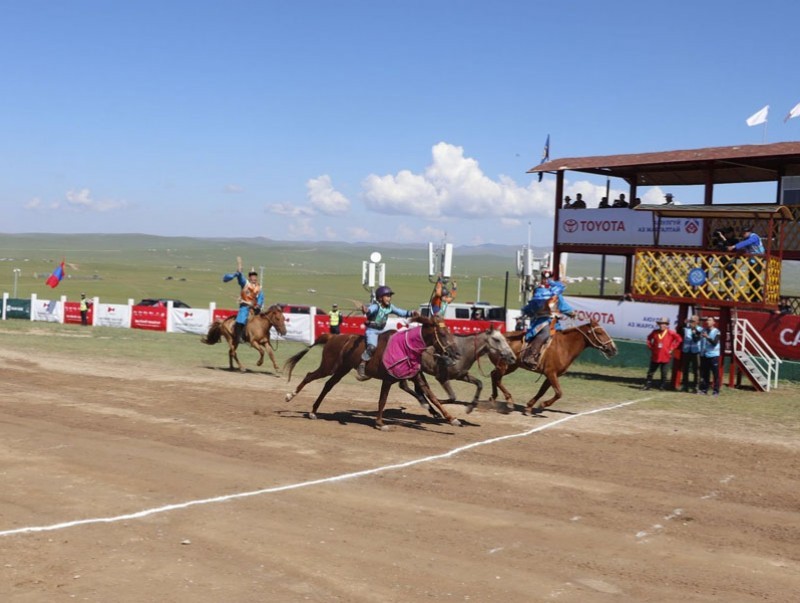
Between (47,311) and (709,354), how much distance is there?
3473 centimetres

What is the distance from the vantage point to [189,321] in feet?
130

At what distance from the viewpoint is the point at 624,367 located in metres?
27.1

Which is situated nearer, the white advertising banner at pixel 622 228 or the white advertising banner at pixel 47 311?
the white advertising banner at pixel 622 228

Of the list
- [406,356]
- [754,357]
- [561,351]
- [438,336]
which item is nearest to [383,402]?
[406,356]

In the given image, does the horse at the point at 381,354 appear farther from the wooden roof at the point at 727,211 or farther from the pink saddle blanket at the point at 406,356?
Answer: the wooden roof at the point at 727,211

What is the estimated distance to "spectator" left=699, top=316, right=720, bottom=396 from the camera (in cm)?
2130

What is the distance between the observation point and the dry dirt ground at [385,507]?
23.8 feet

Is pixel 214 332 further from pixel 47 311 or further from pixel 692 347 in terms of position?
pixel 47 311

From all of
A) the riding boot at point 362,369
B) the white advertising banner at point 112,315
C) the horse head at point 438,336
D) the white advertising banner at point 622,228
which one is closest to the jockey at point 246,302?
the riding boot at point 362,369

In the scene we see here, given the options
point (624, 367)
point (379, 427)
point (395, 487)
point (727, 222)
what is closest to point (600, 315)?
point (624, 367)

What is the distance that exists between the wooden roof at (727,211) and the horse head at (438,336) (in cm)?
1080

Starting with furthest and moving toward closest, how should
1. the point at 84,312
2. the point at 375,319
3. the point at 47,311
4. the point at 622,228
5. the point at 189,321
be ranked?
the point at 47,311, the point at 84,312, the point at 189,321, the point at 622,228, the point at 375,319

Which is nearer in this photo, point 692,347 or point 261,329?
point 692,347

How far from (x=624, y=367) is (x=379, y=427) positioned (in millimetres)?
14510
